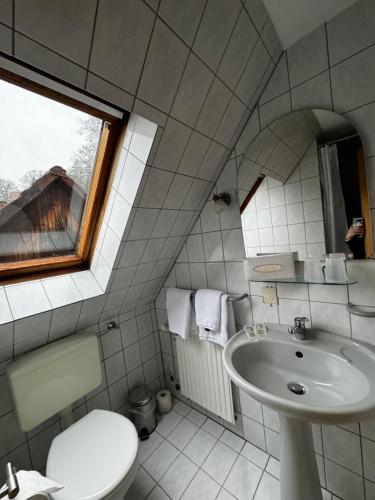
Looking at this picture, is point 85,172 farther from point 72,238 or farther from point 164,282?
point 164,282

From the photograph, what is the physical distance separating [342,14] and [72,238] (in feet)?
5.22

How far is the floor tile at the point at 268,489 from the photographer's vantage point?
1145mm

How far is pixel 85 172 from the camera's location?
109cm

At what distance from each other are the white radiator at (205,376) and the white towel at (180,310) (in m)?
0.13

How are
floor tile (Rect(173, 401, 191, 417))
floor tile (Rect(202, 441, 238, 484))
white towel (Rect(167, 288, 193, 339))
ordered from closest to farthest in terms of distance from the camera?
1. floor tile (Rect(202, 441, 238, 484))
2. white towel (Rect(167, 288, 193, 339))
3. floor tile (Rect(173, 401, 191, 417))

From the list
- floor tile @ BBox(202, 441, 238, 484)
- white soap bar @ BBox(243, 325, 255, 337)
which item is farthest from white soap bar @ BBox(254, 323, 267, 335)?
floor tile @ BBox(202, 441, 238, 484)

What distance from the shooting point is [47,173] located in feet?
3.30

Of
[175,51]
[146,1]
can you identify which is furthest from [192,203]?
[146,1]

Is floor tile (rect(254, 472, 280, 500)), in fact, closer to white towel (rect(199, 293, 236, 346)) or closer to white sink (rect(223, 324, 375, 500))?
white sink (rect(223, 324, 375, 500))

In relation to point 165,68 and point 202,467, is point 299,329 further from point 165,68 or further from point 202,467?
point 165,68

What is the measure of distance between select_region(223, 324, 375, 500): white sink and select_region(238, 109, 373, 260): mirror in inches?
16.5

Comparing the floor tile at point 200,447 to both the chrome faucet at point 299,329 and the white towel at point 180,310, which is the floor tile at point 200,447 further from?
the chrome faucet at point 299,329

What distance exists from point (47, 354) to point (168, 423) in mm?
1125

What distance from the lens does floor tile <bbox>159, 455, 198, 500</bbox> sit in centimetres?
122
